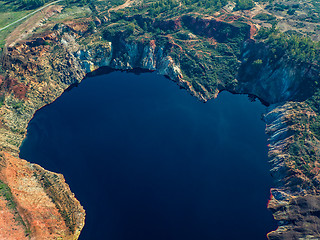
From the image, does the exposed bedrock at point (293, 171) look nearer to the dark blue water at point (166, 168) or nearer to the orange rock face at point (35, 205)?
the dark blue water at point (166, 168)

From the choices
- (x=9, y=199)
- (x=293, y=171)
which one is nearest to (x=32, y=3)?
(x=9, y=199)

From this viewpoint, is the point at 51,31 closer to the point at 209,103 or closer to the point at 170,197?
the point at 209,103

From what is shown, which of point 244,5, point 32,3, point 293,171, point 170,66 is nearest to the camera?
point 293,171

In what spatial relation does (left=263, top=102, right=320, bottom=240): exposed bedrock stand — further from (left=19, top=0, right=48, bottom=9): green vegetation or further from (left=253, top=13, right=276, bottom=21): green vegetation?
(left=19, top=0, right=48, bottom=9): green vegetation

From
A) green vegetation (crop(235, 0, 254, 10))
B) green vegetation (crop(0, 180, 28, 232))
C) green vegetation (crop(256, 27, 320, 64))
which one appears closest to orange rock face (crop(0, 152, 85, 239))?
green vegetation (crop(0, 180, 28, 232))

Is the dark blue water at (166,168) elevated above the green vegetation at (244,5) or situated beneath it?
situated beneath

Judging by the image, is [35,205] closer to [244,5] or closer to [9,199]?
[9,199]

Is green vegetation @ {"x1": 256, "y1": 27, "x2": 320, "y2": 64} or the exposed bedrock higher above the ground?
green vegetation @ {"x1": 256, "y1": 27, "x2": 320, "y2": 64}

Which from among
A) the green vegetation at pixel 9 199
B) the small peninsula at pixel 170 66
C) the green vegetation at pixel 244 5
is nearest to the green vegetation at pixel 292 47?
the small peninsula at pixel 170 66
